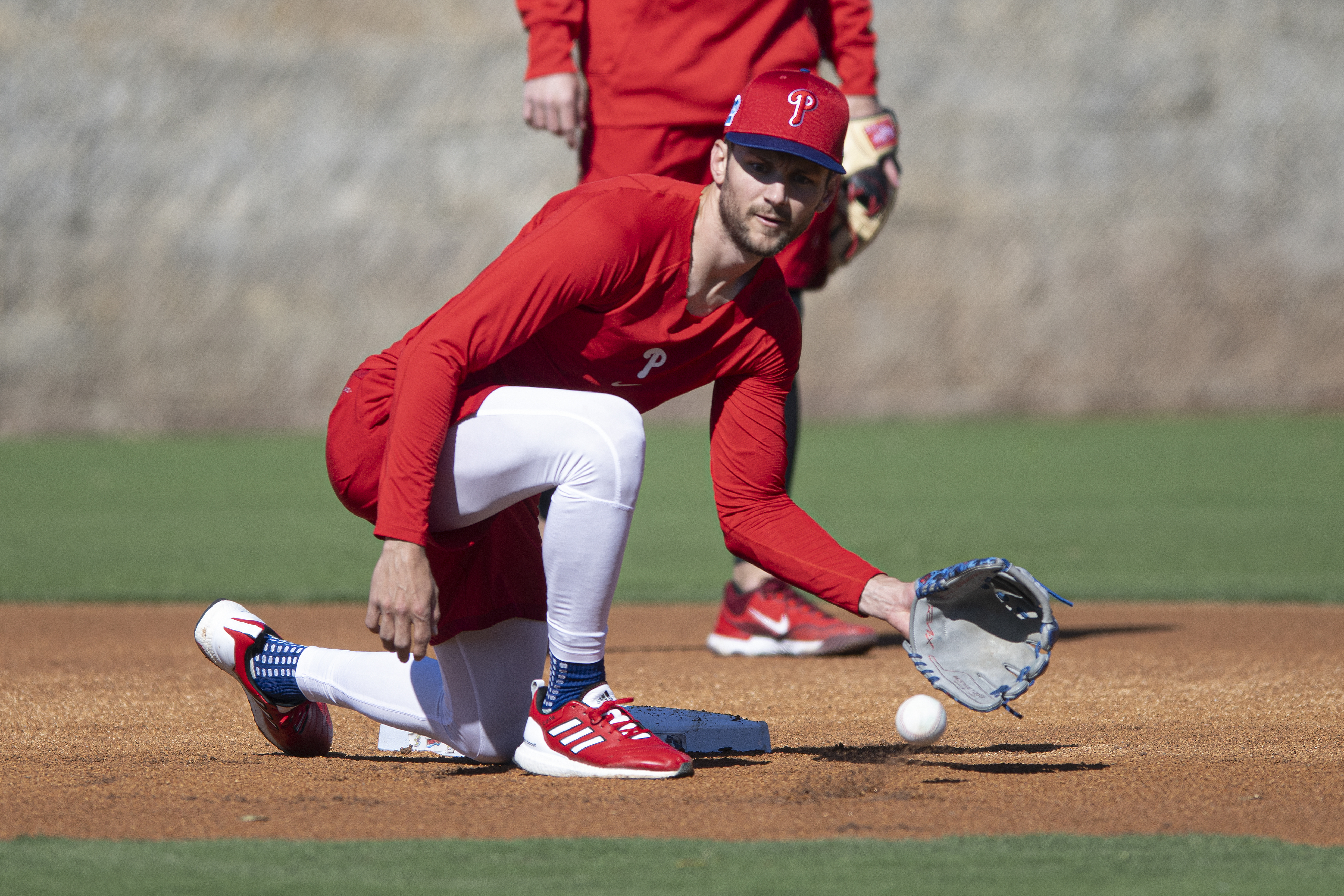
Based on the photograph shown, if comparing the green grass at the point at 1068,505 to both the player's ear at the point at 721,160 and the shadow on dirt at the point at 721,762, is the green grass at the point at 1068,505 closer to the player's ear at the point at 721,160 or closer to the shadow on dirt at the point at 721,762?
the shadow on dirt at the point at 721,762

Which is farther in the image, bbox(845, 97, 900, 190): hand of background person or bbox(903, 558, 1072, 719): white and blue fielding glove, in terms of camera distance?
bbox(845, 97, 900, 190): hand of background person

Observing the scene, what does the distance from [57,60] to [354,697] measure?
10800 millimetres

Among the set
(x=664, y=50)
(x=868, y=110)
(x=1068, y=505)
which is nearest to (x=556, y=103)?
(x=664, y=50)

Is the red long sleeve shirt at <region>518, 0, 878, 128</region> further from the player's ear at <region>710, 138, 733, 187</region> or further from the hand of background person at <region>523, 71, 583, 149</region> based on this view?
the player's ear at <region>710, 138, 733, 187</region>

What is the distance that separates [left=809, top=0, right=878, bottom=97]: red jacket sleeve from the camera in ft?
15.6

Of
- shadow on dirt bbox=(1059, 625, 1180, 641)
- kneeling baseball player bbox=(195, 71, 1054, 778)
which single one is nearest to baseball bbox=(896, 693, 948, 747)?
kneeling baseball player bbox=(195, 71, 1054, 778)

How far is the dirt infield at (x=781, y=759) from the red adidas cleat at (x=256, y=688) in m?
0.06

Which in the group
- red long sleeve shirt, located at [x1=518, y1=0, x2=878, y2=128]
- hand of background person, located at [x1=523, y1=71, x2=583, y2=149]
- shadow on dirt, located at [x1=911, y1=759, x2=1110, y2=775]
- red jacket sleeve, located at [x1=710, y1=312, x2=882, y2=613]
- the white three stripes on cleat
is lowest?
shadow on dirt, located at [x1=911, y1=759, x2=1110, y2=775]

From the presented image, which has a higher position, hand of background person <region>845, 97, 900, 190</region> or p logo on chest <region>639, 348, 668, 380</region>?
hand of background person <region>845, 97, 900, 190</region>

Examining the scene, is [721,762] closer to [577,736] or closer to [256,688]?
[577,736]

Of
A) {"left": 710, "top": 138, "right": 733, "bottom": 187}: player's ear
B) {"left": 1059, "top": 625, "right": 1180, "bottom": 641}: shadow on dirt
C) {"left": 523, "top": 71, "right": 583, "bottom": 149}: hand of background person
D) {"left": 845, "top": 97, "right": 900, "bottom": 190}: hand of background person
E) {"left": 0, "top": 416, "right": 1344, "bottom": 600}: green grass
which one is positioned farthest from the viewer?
{"left": 0, "top": 416, "right": 1344, "bottom": 600}: green grass

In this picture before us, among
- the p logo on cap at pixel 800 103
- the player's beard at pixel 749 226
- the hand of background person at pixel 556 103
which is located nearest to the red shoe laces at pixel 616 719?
the player's beard at pixel 749 226

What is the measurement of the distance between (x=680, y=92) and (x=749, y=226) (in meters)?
1.71

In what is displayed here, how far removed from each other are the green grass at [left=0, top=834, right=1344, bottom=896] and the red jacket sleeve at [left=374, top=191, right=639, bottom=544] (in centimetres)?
60
